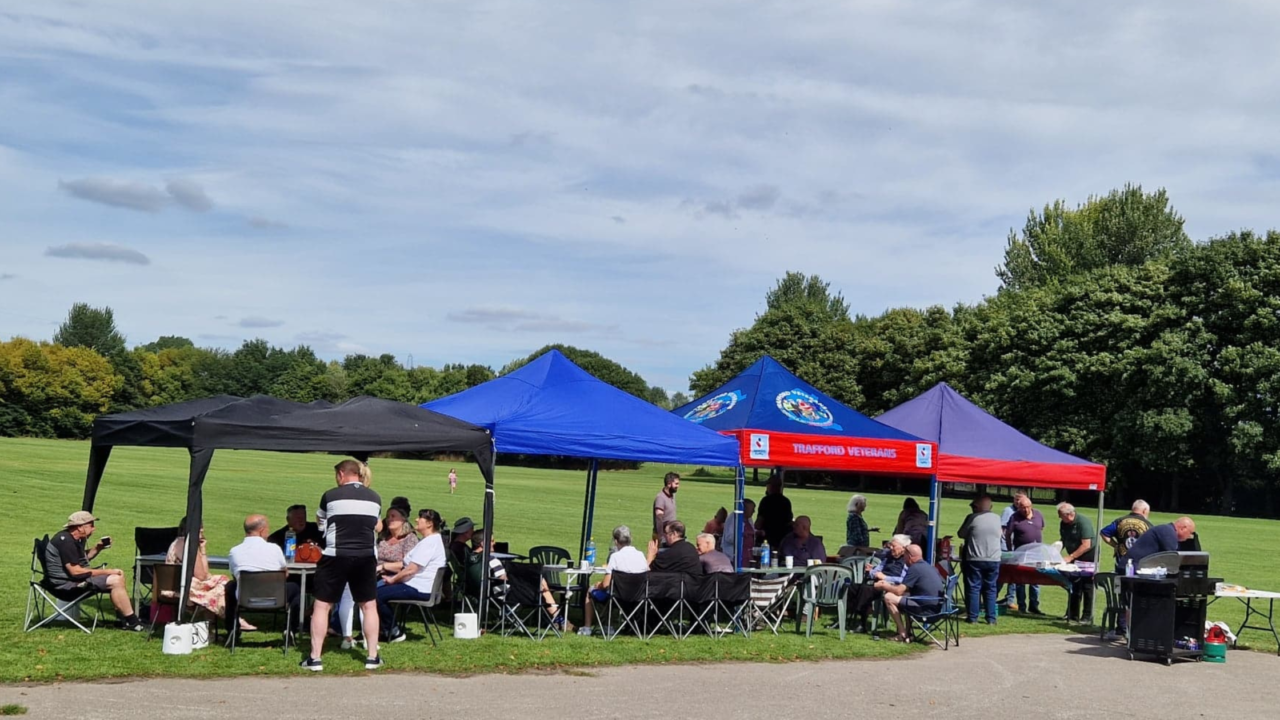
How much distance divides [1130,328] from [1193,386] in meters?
3.64

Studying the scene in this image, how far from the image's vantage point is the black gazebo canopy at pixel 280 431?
34.6 ft

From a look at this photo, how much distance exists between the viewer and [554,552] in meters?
15.3

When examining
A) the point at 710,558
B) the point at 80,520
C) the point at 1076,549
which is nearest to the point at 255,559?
the point at 80,520

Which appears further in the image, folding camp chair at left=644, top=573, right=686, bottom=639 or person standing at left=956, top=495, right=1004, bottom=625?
person standing at left=956, top=495, right=1004, bottom=625

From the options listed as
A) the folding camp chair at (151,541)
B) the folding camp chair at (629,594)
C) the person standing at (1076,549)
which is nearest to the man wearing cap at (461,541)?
the folding camp chair at (629,594)

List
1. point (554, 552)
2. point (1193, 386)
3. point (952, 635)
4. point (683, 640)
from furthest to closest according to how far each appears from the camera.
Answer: point (1193, 386) → point (554, 552) → point (952, 635) → point (683, 640)

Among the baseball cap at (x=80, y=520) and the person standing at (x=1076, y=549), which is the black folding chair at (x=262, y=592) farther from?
the person standing at (x=1076, y=549)

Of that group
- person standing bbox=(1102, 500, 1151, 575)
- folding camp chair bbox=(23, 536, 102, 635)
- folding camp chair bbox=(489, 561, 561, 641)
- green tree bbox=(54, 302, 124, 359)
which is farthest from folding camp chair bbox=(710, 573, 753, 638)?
green tree bbox=(54, 302, 124, 359)

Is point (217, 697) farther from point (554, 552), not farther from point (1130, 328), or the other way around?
point (1130, 328)

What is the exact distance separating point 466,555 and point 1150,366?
151 feet

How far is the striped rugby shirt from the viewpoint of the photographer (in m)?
9.66

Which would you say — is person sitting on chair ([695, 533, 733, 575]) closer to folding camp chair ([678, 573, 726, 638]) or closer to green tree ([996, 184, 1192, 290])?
folding camp chair ([678, 573, 726, 638])

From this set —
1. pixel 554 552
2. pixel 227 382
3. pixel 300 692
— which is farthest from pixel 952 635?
pixel 227 382

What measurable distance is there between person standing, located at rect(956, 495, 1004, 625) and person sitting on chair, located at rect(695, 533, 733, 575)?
140 inches
